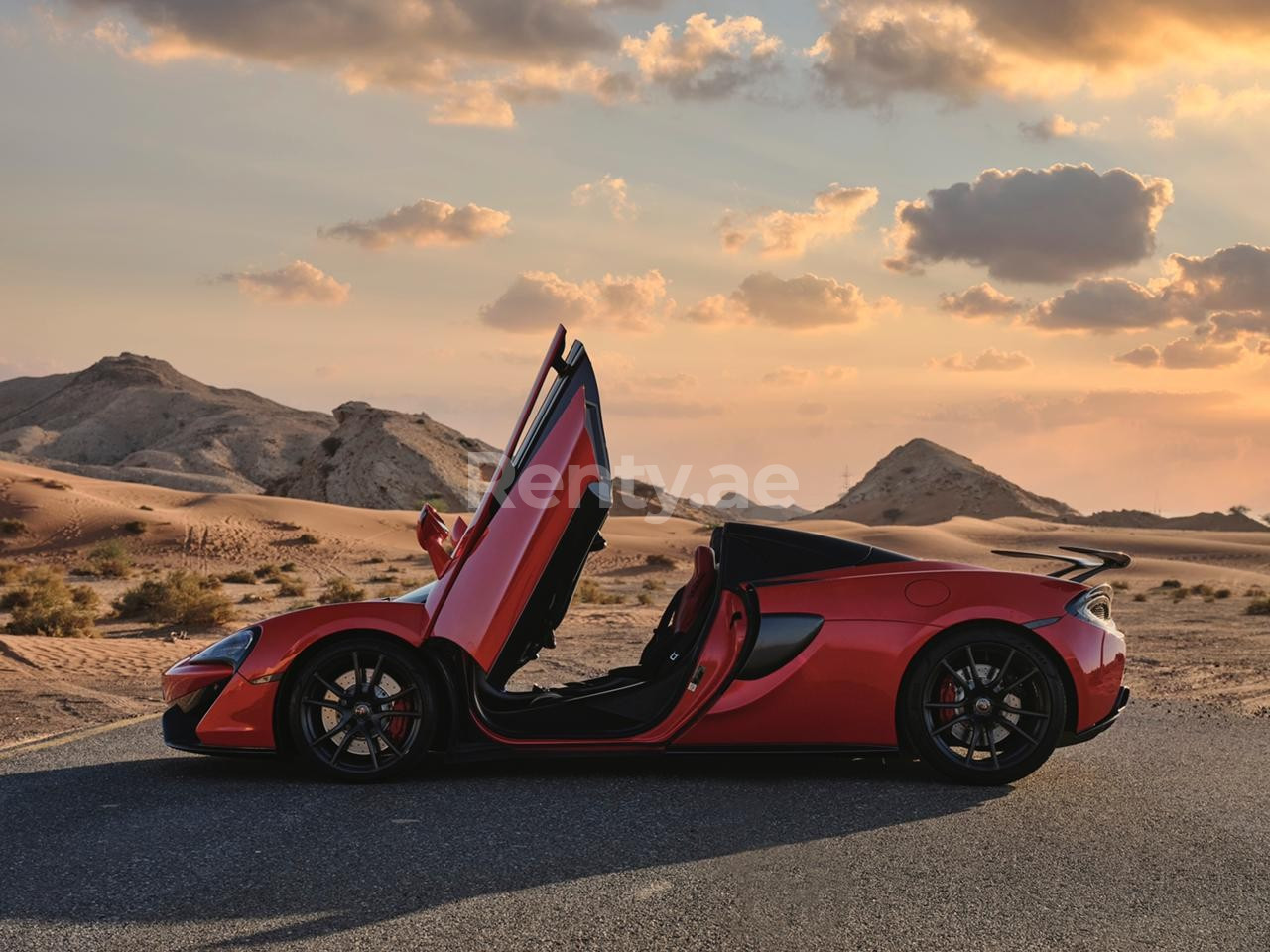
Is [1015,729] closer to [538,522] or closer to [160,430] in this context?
[538,522]

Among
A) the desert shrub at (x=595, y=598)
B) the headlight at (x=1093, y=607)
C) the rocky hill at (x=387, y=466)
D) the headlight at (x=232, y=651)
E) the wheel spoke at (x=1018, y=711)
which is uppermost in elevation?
the rocky hill at (x=387, y=466)

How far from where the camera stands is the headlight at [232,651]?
272 inches

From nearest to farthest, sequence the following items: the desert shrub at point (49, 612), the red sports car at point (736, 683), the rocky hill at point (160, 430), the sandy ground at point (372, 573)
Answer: the red sports car at point (736, 683), the sandy ground at point (372, 573), the desert shrub at point (49, 612), the rocky hill at point (160, 430)

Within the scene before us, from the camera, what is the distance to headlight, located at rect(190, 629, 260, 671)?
6906 mm

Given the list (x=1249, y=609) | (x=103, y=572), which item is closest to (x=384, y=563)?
(x=103, y=572)

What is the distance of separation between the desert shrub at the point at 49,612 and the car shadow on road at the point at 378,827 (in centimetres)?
1244

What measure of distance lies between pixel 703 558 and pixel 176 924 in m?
3.33

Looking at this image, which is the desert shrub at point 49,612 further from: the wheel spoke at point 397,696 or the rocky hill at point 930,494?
the rocky hill at point 930,494

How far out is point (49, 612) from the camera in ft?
64.2

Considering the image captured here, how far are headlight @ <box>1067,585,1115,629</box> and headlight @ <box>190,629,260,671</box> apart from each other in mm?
4210

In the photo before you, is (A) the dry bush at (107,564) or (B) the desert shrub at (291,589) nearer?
(B) the desert shrub at (291,589)

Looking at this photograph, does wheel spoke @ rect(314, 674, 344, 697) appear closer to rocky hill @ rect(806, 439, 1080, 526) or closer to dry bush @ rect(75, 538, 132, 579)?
dry bush @ rect(75, 538, 132, 579)

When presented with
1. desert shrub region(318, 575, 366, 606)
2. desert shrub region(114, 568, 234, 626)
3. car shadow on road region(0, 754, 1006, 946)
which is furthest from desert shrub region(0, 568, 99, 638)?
car shadow on road region(0, 754, 1006, 946)

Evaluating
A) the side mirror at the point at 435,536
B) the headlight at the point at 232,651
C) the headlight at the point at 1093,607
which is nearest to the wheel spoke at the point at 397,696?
the side mirror at the point at 435,536
